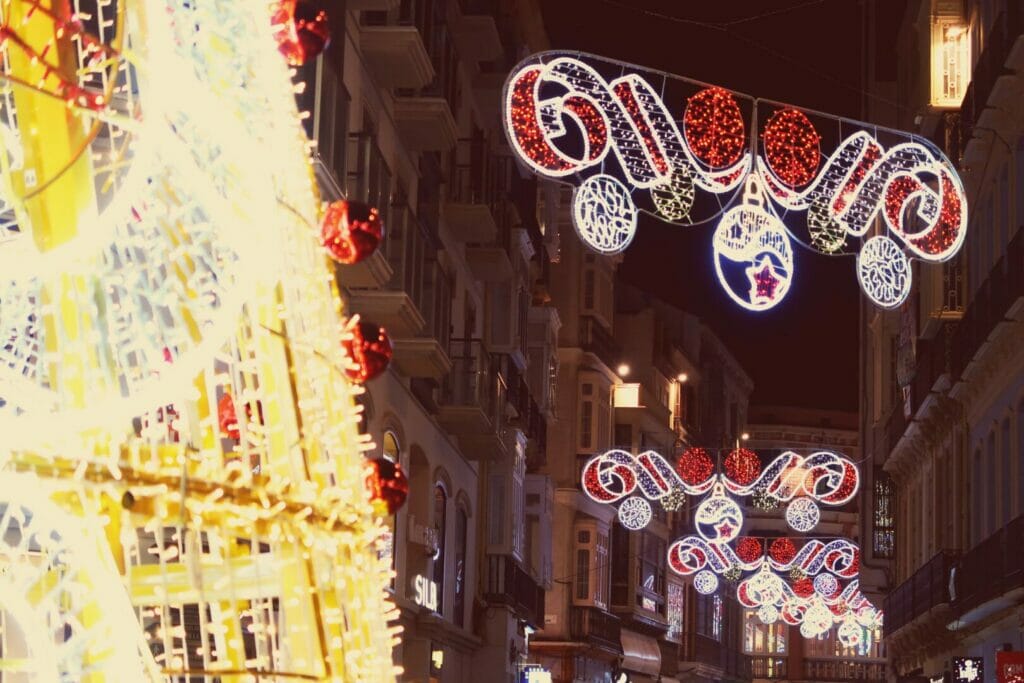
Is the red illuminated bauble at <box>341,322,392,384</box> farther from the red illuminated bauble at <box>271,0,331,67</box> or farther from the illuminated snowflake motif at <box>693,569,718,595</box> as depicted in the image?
the illuminated snowflake motif at <box>693,569,718,595</box>

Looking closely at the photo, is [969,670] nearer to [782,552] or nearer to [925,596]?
[925,596]

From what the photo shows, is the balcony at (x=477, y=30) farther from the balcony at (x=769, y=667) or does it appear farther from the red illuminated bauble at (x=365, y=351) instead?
the balcony at (x=769, y=667)

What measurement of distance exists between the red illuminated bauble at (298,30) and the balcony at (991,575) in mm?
19280

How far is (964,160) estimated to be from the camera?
31438 mm

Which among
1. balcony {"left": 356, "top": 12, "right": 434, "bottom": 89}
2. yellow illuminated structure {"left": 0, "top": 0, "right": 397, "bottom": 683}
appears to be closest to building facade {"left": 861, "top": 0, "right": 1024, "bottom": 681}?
balcony {"left": 356, "top": 12, "right": 434, "bottom": 89}

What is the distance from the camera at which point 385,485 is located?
24.3 feet

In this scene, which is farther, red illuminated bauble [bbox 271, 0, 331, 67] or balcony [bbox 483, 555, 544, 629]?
balcony [bbox 483, 555, 544, 629]

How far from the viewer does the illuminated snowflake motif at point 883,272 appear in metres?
17.9

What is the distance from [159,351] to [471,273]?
2516cm

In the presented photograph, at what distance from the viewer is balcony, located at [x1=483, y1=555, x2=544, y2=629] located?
110 ft

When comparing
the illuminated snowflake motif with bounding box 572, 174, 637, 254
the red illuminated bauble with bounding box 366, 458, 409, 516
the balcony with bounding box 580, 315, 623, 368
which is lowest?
the red illuminated bauble with bounding box 366, 458, 409, 516

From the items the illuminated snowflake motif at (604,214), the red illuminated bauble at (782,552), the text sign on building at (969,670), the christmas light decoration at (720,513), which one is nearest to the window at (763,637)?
the red illuminated bauble at (782,552)

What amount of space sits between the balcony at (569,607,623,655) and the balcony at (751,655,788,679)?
40.6 metres

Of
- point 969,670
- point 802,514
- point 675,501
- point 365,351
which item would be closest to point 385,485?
point 365,351
